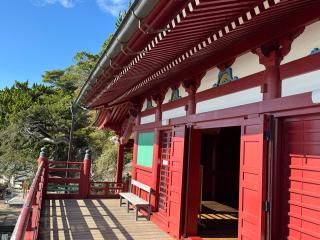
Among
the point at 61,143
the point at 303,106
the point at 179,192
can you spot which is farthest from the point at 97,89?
the point at 61,143

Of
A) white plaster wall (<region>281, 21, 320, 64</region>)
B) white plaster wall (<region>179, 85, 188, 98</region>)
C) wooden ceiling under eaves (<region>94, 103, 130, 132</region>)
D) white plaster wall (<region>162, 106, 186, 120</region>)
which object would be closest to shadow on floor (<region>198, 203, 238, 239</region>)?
white plaster wall (<region>162, 106, 186, 120</region>)

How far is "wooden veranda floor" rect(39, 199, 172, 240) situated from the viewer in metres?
5.96

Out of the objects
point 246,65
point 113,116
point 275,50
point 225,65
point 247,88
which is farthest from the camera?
point 113,116

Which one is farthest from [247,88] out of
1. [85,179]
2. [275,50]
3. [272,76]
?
[85,179]

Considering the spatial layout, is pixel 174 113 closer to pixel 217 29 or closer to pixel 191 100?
pixel 191 100

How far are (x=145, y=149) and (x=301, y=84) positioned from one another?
5.73m

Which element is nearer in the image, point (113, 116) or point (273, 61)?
point (273, 61)

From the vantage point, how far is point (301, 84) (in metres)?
3.32

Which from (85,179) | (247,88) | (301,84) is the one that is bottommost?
(85,179)

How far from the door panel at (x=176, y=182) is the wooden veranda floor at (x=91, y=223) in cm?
35

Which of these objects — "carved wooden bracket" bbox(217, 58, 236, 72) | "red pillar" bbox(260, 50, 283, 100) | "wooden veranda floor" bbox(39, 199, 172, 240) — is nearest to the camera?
"red pillar" bbox(260, 50, 283, 100)

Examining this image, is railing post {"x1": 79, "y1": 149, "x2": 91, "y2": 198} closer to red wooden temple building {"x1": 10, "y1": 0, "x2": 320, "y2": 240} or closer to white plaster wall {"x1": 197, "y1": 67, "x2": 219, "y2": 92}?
red wooden temple building {"x1": 10, "y1": 0, "x2": 320, "y2": 240}

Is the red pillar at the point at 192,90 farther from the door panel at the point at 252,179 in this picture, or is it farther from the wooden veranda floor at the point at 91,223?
the wooden veranda floor at the point at 91,223

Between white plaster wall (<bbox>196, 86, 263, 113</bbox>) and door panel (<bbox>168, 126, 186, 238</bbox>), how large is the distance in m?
0.69
